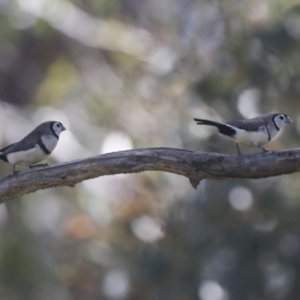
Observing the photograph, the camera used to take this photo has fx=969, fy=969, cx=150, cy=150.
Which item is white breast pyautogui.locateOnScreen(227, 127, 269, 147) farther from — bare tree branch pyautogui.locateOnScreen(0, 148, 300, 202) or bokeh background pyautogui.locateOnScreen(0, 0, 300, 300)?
bokeh background pyautogui.locateOnScreen(0, 0, 300, 300)

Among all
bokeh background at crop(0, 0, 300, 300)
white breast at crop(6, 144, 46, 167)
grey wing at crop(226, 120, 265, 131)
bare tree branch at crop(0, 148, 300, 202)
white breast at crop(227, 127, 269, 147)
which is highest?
bokeh background at crop(0, 0, 300, 300)

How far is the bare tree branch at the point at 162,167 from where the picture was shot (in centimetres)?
735

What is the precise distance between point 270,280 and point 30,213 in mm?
5528

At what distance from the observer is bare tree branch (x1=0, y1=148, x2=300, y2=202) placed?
289 inches

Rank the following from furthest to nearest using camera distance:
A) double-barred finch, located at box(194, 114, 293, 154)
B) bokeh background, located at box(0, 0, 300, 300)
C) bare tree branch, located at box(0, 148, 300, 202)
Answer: bokeh background, located at box(0, 0, 300, 300) < double-barred finch, located at box(194, 114, 293, 154) < bare tree branch, located at box(0, 148, 300, 202)

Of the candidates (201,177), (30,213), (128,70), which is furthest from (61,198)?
(201,177)

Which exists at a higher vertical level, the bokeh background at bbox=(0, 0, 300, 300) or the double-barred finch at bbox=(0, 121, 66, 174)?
the bokeh background at bbox=(0, 0, 300, 300)

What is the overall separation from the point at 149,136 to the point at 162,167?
9613mm

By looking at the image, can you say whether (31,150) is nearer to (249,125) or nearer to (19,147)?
(19,147)

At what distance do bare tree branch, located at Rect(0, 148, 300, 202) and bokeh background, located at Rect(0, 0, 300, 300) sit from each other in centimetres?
519

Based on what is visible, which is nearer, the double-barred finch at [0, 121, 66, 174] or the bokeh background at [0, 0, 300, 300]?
the double-barred finch at [0, 121, 66, 174]

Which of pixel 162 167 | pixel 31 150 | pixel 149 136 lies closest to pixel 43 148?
pixel 31 150

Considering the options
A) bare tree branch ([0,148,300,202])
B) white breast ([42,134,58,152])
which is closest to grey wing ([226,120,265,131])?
bare tree branch ([0,148,300,202])

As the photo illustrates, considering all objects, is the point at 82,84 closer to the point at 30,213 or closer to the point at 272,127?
the point at 30,213
